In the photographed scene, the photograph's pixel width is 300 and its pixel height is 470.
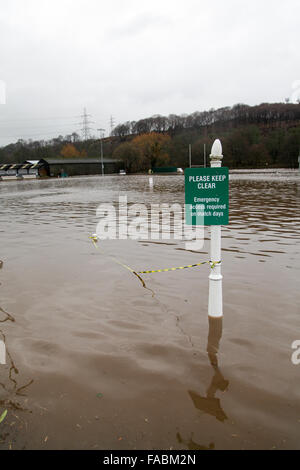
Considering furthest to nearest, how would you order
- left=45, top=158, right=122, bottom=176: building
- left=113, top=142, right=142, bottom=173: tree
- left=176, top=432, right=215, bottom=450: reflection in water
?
left=113, top=142, right=142, bottom=173: tree, left=45, top=158, right=122, bottom=176: building, left=176, top=432, right=215, bottom=450: reflection in water

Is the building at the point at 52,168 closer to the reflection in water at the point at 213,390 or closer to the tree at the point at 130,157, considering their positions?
the tree at the point at 130,157

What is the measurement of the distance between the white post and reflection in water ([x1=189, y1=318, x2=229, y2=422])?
0.40 m

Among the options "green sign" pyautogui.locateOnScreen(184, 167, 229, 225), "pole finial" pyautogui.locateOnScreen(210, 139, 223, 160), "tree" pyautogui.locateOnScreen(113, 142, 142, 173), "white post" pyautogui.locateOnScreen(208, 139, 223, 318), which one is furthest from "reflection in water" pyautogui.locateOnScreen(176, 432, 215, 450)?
"tree" pyautogui.locateOnScreen(113, 142, 142, 173)

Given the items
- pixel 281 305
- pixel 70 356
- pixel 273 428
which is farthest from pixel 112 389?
pixel 281 305

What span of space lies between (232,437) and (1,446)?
1.81m

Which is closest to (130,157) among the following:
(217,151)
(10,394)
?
(217,151)

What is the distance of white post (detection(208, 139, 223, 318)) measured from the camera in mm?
4160

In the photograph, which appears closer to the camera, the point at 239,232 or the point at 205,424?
the point at 205,424

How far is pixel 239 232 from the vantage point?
10219mm

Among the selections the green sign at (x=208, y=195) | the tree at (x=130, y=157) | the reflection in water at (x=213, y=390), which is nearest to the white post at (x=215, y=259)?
the green sign at (x=208, y=195)

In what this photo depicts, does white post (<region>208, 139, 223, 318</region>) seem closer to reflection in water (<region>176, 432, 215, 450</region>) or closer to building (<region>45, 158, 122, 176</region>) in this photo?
reflection in water (<region>176, 432, 215, 450</region>)

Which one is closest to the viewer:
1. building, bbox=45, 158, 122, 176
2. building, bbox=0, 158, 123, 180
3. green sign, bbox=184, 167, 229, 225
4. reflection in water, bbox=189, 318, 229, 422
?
reflection in water, bbox=189, 318, 229, 422

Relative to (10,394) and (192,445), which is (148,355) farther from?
(10,394)
